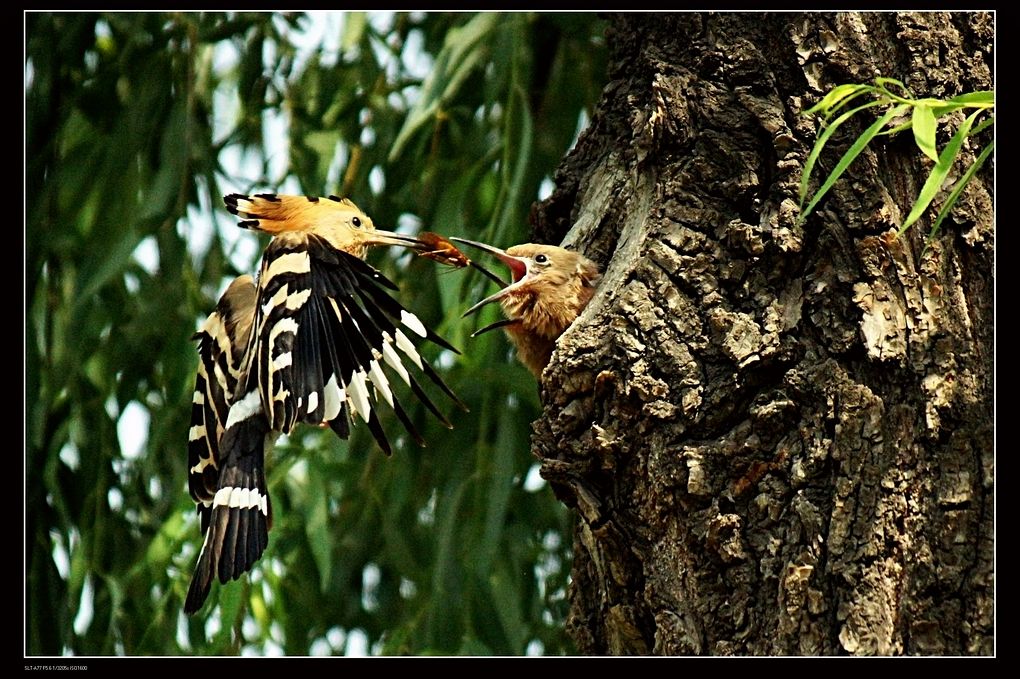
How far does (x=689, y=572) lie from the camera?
1549mm

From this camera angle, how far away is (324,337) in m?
1.71

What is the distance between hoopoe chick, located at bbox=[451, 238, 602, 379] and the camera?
1.80 metres

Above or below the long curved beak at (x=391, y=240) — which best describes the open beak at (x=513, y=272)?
below

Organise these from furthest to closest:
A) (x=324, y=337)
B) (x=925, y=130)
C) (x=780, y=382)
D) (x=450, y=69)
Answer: (x=450, y=69)
(x=324, y=337)
(x=780, y=382)
(x=925, y=130)

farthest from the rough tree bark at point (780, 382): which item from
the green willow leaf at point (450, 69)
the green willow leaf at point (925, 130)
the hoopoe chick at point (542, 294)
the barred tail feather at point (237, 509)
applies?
the green willow leaf at point (450, 69)

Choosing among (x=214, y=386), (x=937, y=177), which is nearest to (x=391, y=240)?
(x=214, y=386)

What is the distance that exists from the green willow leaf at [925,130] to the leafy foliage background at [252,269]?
3.45ft

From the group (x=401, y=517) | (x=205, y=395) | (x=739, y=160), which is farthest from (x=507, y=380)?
(x=739, y=160)

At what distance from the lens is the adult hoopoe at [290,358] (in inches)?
65.8

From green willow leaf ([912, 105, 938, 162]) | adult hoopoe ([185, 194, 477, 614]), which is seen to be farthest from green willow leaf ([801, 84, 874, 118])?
adult hoopoe ([185, 194, 477, 614])

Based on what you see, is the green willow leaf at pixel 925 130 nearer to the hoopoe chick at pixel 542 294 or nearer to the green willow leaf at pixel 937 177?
the green willow leaf at pixel 937 177

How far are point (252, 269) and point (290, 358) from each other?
0.96 metres

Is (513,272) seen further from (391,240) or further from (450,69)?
(450,69)

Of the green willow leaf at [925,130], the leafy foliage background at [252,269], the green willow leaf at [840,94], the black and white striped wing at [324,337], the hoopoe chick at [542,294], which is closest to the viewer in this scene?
the green willow leaf at [925,130]
